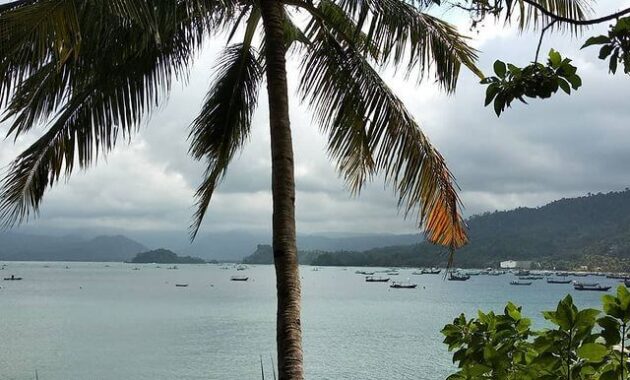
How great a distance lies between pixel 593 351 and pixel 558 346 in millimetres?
168

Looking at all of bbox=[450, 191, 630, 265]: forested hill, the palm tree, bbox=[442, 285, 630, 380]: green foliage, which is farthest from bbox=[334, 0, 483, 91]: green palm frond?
bbox=[450, 191, 630, 265]: forested hill

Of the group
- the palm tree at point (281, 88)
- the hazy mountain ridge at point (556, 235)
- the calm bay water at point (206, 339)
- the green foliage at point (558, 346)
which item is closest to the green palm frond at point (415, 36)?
the palm tree at point (281, 88)

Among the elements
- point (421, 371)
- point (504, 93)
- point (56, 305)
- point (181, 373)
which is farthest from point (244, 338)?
point (504, 93)

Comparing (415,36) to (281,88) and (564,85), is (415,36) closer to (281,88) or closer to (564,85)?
(281,88)

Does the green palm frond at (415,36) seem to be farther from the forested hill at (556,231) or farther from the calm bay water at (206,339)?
the forested hill at (556,231)

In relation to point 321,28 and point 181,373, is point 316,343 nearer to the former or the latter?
point 181,373

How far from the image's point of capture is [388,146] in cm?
581

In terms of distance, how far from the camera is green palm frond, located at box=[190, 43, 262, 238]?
720 cm

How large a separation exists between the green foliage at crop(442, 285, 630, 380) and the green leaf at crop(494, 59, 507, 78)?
937 mm

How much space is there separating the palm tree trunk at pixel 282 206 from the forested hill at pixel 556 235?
104 m

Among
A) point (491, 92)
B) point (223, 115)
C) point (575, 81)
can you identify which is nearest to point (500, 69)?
point (491, 92)

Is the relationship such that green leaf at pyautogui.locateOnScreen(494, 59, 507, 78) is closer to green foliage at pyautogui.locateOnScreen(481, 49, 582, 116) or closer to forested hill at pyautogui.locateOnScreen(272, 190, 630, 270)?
green foliage at pyautogui.locateOnScreen(481, 49, 582, 116)

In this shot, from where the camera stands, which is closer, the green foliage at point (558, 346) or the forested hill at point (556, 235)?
the green foliage at point (558, 346)

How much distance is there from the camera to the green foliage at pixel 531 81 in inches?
70.9
